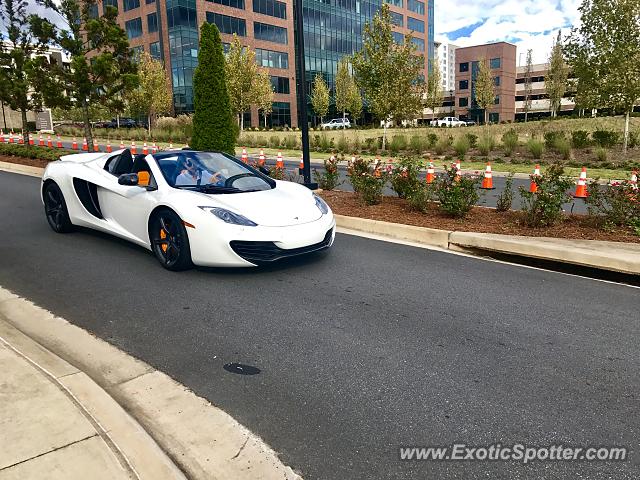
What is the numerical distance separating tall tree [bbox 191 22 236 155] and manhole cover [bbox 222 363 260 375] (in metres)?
14.0

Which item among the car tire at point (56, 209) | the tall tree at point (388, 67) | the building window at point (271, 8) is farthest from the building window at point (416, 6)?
the car tire at point (56, 209)

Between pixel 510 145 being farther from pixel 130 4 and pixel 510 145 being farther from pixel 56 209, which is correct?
pixel 130 4

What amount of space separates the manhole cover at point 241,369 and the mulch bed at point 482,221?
192 inches

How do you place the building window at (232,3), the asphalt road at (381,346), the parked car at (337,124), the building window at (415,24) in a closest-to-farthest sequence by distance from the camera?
the asphalt road at (381,346)
the building window at (232,3)
the parked car at (337,124)
the building window at (415,24)

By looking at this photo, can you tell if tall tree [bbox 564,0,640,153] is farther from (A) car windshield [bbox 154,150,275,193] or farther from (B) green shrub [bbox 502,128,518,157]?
(A) car windshield [bbox 154,150,275,193]

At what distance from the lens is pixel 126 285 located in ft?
18.6

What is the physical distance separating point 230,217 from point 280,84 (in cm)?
6753

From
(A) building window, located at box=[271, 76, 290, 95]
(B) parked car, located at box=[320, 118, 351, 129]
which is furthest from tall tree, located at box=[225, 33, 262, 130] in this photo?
(A) building window, located at box=[271, 76, 290, 95]

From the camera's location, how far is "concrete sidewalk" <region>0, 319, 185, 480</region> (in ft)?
8.28

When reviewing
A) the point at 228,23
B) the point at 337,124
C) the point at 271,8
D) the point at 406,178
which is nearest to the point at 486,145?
the point at 406,178

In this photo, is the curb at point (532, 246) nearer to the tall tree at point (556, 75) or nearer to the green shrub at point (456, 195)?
the green shrub at point (456, 195)

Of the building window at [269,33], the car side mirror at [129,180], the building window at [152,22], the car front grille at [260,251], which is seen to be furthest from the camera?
the building window at [269,33]

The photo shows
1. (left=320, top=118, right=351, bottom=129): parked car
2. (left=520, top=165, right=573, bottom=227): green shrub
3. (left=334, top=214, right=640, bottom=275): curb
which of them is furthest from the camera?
(left=320, top=118, right=351, bottom=129): parked car

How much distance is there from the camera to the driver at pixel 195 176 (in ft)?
20.7
